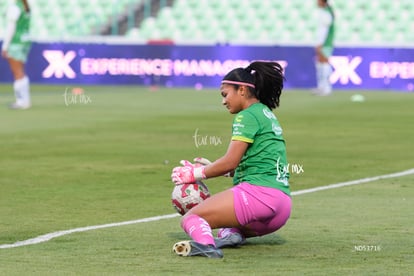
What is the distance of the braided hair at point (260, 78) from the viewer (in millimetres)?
8211

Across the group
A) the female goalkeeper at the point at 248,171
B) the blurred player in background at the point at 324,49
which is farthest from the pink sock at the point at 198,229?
the blurred player in background at the point at 324,49

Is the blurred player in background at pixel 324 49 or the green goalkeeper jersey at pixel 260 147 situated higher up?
the green goalkeeper jersey at pixel 260 147

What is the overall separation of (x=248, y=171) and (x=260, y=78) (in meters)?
0.67

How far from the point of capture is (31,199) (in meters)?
11.1

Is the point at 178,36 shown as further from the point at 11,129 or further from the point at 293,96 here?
the point at 11,129

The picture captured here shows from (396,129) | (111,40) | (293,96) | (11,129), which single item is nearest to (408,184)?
(396,129)

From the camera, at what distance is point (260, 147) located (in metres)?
8.12

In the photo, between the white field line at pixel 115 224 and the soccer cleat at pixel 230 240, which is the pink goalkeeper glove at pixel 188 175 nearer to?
the soccer cleat at pixel 230 240

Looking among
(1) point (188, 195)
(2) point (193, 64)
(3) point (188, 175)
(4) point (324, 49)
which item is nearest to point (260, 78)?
(3) point (188, 175)

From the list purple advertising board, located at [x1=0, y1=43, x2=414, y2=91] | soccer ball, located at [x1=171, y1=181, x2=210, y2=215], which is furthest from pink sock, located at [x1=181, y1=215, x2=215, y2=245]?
purple advertising board, located at [x1=0, y1=43, x2=414, y2=91]

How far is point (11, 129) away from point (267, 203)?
475 inches

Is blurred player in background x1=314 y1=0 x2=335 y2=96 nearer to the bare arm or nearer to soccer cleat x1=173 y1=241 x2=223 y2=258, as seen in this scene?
the bare arm

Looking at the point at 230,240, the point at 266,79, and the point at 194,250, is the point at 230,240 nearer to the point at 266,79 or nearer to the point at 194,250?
the point at 194,250

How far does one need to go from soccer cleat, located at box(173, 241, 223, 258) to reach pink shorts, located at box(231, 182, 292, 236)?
0.39 metres
